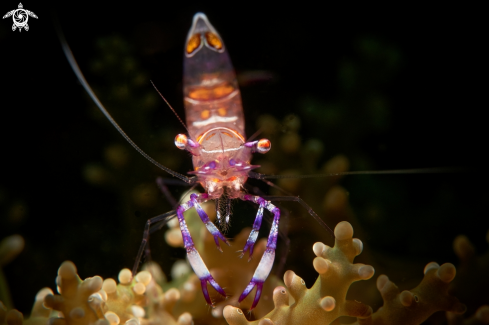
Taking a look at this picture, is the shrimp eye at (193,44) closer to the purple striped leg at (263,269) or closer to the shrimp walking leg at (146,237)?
the shrimp walking leg at (146,237)

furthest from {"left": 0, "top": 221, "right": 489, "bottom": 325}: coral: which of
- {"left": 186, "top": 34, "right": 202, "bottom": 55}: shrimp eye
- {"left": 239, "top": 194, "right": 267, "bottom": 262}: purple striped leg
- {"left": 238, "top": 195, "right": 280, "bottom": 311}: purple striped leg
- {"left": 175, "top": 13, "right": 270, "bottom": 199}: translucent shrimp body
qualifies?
{"left": 186, "top": 34, "right": 202, "bottom": 55}: shrimp eye

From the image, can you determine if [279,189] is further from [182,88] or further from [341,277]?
[182,88]

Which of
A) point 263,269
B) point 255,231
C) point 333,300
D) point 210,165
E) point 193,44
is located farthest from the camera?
point 193,44

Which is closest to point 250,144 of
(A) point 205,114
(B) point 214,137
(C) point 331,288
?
(B) point 214,137

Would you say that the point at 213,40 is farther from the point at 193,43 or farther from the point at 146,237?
the point at 146,237

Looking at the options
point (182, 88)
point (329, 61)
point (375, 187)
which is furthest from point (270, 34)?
point (375, 187)

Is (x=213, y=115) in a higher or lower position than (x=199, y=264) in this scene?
higher
